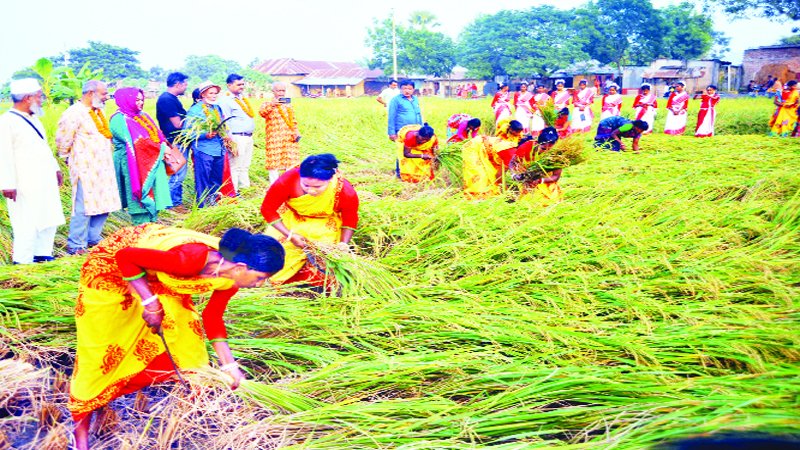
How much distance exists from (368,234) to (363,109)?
959 centimetres

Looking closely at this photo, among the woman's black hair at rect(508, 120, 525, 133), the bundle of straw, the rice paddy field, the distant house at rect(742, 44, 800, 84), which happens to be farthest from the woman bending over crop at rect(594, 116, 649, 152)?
the distant house at rect(742, 44, 800, 84)

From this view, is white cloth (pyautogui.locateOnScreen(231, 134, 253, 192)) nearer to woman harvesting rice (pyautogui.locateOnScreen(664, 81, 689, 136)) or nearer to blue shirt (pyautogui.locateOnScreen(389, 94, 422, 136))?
blue shirt (pyautogui.locateOnScreen(389, 94, 422, 136))

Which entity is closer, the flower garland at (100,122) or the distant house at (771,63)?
the flower garland at (100,122)

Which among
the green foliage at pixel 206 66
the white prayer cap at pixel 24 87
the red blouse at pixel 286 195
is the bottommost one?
the red blouse at pixel 286 195

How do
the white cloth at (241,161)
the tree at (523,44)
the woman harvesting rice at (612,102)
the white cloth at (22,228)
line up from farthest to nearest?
the tree at (523,44), the woman harvesting rice at (612,102), the white cloth at (241,161), the white cloth at (22,228)

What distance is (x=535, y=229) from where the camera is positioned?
3.39 metres

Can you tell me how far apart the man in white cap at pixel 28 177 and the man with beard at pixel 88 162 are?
0.77 feet

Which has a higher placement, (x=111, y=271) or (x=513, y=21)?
(x=513, y=21)

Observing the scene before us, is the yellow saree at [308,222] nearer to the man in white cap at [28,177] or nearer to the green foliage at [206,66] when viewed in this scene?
the man in white cap at [28,177]

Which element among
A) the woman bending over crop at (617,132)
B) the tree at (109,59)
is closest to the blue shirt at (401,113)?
the woman bending over crop at (617,132)

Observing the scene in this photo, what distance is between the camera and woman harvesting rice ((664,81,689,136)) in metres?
10.1

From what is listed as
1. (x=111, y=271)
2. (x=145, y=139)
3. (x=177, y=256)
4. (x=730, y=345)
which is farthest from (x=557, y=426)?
(x=145, y=139)

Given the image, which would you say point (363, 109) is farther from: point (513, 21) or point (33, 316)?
point (513, 21)

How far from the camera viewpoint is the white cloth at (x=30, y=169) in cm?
342
